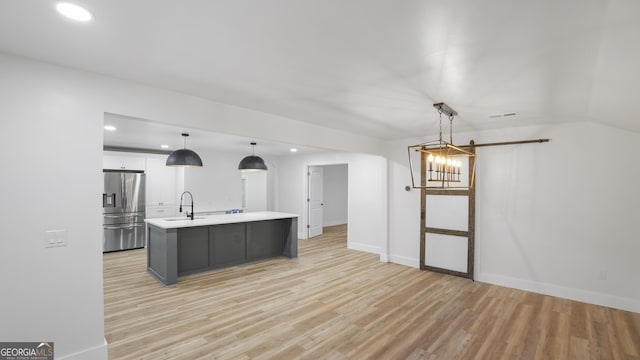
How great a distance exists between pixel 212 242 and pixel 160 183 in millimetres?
3193

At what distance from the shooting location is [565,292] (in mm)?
4121

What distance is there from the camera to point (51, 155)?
89.0 inches

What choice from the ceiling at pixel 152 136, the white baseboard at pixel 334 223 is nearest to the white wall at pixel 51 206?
the ceiling at pixel 152 136

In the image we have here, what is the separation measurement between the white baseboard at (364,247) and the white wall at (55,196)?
5343 mm

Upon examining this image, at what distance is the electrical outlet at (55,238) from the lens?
2240 mm

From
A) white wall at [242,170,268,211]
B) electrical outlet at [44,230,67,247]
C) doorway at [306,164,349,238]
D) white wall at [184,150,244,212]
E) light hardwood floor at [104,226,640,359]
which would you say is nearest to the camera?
electrical outlet at [44,230,67,247]

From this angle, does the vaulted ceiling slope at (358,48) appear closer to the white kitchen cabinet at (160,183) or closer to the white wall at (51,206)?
the white wall at (51,206)

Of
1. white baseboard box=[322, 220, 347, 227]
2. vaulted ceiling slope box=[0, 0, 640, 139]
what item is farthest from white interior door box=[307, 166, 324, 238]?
vaulted ceiling slope box=[0, 0, 640, 139]

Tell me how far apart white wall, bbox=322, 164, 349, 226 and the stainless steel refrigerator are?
6215 mm

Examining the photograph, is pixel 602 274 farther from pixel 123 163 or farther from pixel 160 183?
pixel 123 163

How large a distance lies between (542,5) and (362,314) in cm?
333

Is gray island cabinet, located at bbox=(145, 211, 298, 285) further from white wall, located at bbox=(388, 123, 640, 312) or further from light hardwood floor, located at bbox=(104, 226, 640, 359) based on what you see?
white wall, located at bbox=(388, 123, 640, 312)

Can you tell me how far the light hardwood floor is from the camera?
277 cm

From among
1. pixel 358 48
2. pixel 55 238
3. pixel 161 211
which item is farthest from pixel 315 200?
pixel 358 48
